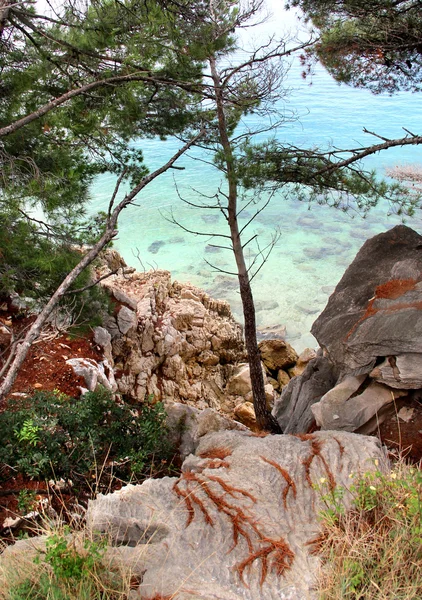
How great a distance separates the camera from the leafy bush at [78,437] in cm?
348

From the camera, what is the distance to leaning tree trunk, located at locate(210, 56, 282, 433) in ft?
20.0

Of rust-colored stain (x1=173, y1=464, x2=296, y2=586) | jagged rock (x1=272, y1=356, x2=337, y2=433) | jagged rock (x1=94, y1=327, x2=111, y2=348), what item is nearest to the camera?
rust-colored stain (x1=173, y1=464, x2=296, y2=586)

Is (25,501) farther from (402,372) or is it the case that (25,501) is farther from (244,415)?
(244,415)

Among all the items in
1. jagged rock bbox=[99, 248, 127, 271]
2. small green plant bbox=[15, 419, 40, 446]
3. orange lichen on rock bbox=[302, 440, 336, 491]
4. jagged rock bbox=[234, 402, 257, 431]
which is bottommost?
jagged rock bbox=[234, 402, 257, 431]

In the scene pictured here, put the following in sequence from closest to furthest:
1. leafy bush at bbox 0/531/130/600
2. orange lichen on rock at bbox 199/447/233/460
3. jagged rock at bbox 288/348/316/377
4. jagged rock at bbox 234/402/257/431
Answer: leafy bush at bbox 0/531/130/600
orange lichen on rock at bbox 199/447/233/460
jagged rock at bbox 234/402/257/431
jagged rock at bbox 288/348/316/377

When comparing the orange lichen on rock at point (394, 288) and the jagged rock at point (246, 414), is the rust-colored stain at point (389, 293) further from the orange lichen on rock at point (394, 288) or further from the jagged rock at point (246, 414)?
the jagged rock at point (246, 414)

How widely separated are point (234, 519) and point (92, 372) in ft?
13.1

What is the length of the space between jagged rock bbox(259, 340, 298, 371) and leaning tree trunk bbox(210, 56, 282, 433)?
10.9ft

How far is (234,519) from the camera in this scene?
2986mm

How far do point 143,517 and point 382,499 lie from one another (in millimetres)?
1462

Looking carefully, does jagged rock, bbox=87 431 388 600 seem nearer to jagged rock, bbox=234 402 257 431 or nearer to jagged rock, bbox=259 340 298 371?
jagged rock, bbox=234 402 257 431

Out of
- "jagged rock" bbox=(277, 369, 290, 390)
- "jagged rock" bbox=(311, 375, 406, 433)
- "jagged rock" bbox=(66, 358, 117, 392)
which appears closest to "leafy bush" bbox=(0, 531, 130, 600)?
"jagged rock" bbox=(311, 375, 406, 433)

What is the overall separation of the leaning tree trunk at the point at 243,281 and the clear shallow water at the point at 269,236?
469 centimetres

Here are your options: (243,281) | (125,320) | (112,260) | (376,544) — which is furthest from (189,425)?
(112,260)
